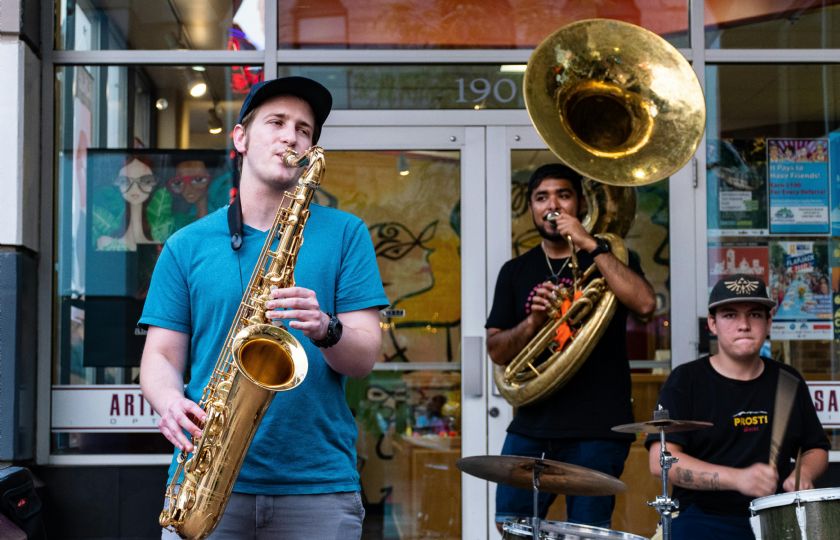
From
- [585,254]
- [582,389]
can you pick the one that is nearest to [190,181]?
[585,254]

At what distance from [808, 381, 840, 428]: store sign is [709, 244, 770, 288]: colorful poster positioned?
62 cm

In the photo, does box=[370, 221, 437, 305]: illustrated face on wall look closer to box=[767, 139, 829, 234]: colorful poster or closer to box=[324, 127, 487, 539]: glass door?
box=[324, 127, 487, 539]: glass door

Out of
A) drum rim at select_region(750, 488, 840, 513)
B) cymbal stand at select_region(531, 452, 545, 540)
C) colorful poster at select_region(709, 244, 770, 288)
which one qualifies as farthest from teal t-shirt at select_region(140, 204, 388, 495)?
colorful poster at select_region(709, 244, 770, 288)

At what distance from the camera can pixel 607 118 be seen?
5180 millimetres

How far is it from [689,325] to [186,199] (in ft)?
8.98

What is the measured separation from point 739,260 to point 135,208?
322 cm

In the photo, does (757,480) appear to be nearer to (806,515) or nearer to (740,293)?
(806,515)

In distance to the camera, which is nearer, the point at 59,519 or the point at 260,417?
the point at 260,417

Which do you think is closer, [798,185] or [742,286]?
[742,286]

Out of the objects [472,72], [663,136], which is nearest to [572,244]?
[663,136]

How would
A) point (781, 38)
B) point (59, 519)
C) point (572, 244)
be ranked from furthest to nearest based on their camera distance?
point (781, 38) < point (59, 519) < point (572, 244)

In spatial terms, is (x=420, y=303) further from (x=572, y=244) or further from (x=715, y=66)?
(x=715, y=66)

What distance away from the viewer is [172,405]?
9.03 ft

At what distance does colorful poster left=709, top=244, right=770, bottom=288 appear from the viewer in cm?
605
